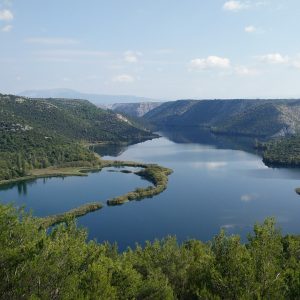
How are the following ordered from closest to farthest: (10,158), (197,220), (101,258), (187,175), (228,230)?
1. (101,258)
2. (228,230)
3. (197,220)
4. (187,175)
5. (10,158)

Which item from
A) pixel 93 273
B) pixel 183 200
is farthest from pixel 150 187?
pixel 93 273

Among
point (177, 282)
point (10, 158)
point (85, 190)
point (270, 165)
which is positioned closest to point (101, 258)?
point (177, 282)

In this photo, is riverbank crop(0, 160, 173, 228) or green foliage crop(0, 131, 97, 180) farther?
green foliage crop(0, 131, 97, 180)

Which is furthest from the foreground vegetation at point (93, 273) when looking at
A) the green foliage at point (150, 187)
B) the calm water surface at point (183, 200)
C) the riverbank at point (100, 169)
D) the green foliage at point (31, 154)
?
the green foliage at point (31, 154)

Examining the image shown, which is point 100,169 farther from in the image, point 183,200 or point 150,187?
point 183,200

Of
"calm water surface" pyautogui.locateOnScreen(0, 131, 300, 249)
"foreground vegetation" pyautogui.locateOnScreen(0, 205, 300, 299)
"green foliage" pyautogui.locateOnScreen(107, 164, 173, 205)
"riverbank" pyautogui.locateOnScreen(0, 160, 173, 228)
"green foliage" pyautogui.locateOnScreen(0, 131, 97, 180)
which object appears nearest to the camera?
"foreground vegetation" pyautogui.locateOnScreen(0, 205, 300, 299)

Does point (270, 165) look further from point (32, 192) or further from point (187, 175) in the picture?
point (32, 192)

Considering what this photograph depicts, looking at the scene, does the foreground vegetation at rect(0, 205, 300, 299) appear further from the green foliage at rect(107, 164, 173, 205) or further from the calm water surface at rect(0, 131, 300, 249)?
the green foliage at rect(107, 164, 173, 205)

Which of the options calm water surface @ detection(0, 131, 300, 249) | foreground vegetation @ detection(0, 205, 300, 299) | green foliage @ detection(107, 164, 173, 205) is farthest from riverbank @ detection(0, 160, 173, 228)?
foreground vegetation @ detection(0, 205, 300, 299)
